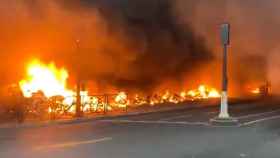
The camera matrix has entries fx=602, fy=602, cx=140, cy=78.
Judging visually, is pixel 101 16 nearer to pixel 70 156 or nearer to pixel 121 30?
pixel 121 30

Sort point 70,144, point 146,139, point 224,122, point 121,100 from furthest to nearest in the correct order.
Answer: point 121,100 < point 224,122 < point 146,139 < point 70,144

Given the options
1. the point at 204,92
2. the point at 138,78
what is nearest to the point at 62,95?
the point at 138,78

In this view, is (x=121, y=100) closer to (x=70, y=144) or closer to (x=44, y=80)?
(x=44, y=80)

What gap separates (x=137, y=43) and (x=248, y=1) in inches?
264

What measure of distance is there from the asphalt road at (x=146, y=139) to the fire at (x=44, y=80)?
4.66 m

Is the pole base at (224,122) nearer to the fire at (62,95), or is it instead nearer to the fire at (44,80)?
the fire at (62,95)

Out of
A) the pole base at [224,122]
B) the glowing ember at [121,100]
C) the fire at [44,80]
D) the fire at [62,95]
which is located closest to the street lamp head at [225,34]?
the pole base at [224,122]

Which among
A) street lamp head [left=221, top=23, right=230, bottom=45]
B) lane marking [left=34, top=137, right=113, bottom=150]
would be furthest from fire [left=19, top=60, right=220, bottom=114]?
lane marking [left=34, top=137, right=113, bottom=150]

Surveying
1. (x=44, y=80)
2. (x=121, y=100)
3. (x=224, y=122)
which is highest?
(x=44, y=80)

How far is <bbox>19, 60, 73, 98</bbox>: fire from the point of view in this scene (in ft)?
69.5

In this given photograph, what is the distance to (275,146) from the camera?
444 inches

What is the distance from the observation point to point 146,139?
12.1 m

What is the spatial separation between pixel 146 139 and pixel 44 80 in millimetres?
10586

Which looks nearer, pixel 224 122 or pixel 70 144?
pixel 70 144
